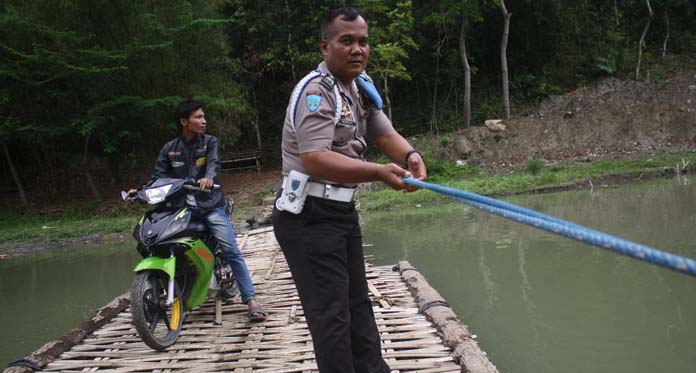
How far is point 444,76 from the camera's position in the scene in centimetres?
1808

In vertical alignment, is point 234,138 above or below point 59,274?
above

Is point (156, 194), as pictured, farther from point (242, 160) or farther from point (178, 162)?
point (242, 160)

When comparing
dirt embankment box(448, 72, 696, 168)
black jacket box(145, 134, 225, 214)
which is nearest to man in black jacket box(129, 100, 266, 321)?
black jacket box(145, 134, 225, 214)

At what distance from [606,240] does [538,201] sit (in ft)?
26.9

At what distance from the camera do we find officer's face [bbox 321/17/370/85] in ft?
5.47

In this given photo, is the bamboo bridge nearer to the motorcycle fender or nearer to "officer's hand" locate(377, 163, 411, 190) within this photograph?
the motorcycle fender

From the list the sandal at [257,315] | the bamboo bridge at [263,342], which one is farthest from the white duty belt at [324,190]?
the sandal at [257,315]

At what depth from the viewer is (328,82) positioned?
166 centimetres

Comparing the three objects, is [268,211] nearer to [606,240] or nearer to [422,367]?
[422,367]

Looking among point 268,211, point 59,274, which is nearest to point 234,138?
point 268,211

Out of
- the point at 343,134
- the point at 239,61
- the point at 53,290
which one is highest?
the point at 239,61

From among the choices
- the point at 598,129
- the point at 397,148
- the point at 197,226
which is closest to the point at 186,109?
the point at 197,226

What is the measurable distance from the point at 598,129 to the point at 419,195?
23.6ft

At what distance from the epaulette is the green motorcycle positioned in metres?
1.78
